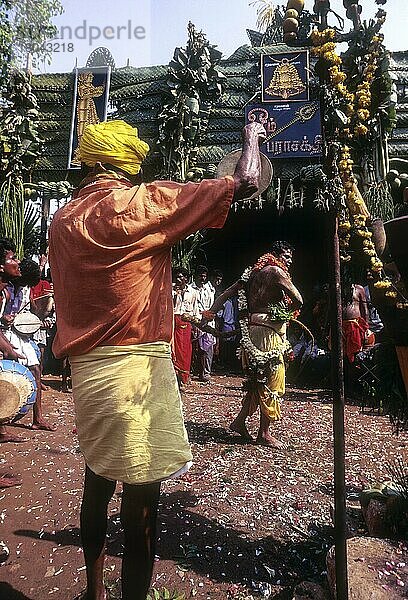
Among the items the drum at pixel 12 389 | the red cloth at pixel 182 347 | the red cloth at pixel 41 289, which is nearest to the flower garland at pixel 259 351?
the drum at pixel 12 389

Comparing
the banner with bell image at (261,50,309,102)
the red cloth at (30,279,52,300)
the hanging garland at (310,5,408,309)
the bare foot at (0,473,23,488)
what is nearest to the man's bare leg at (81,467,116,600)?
the hanging garland at (310,5,408,309)

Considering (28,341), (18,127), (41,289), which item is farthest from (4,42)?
(28,341)

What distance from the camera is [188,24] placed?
11867 millimetres

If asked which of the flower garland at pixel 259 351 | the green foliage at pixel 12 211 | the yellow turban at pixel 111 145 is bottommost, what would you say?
the flower garland at pixel 259 351

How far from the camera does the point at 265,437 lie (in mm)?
5617

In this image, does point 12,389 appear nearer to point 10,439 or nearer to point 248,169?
point 10,439

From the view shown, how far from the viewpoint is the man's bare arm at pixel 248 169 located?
2.11 metres

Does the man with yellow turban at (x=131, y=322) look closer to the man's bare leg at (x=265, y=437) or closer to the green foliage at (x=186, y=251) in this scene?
the man's bare leg at (x=265, y=437)

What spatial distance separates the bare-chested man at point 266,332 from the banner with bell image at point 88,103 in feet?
27.9

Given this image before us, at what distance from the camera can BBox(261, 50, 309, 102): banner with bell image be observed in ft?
36.2

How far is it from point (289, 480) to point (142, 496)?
2.66 metres

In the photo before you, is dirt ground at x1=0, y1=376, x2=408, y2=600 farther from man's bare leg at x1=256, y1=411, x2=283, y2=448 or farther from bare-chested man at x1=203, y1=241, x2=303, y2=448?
bare-chested man at x1=203, y1=241, x2=303, y2=448

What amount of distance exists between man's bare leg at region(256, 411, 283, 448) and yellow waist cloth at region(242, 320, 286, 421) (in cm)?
9

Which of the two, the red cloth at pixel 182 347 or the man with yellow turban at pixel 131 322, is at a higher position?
the man with yellow turban at pixel 131 322
